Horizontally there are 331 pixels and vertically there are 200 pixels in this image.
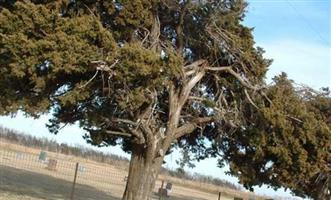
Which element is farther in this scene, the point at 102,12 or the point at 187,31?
the point at 187,31

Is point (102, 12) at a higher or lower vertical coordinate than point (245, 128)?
higher

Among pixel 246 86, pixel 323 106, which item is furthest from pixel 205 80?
pixel 323 106

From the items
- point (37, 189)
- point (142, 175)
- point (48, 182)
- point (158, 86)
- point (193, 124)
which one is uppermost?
point (158, 86)

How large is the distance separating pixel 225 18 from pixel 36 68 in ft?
23.4

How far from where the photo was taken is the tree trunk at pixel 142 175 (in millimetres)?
19719

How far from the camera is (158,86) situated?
17641 mm

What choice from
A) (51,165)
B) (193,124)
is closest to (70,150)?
(51,165)

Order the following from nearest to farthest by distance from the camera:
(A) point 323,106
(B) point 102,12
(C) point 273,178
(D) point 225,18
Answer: (B) point 102,12 < (D) point 225,18 < (C) point 273,178 < (A) point 323,106

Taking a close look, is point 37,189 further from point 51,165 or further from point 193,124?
point 51,165

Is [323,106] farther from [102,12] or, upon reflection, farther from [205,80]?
[102,12]

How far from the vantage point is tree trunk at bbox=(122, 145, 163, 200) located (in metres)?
19.7

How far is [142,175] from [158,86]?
11.8 feet

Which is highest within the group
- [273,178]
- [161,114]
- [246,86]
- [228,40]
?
[228,40]

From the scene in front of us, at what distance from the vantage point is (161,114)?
69.8 ft
